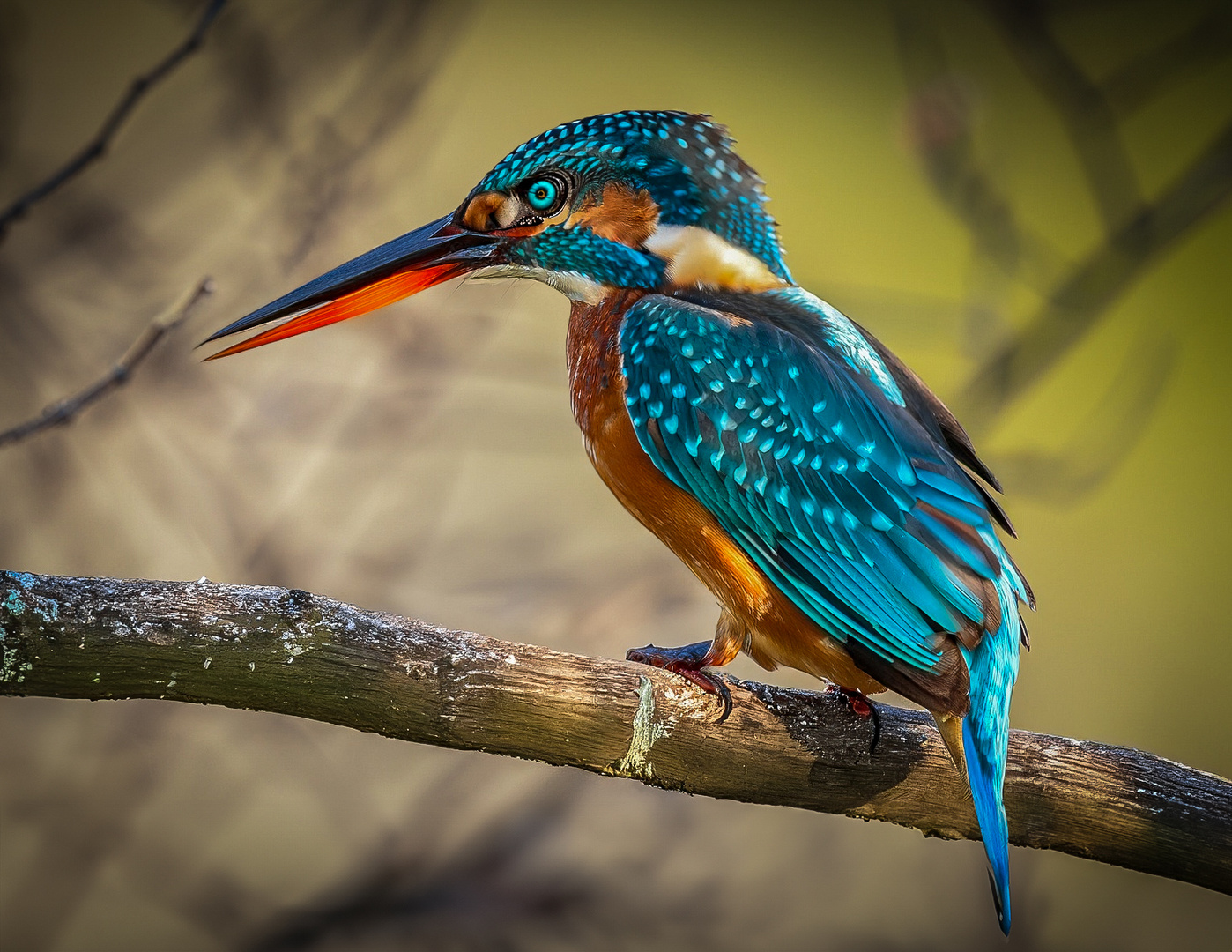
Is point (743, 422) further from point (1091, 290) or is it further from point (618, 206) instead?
point (1091, 290)

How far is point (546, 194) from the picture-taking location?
112cm

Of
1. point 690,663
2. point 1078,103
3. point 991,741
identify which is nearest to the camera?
point 991,741

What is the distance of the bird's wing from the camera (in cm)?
101

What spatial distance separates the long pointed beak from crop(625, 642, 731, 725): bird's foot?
464 mm

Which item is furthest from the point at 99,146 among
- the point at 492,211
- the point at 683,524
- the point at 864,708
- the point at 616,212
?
the point at 864,708

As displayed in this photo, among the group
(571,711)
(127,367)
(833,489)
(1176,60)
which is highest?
(1176,60)

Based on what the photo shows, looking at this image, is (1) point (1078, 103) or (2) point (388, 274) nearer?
(2) point (388, 274)

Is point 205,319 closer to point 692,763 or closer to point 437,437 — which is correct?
point 437,437

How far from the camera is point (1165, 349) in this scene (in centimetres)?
245

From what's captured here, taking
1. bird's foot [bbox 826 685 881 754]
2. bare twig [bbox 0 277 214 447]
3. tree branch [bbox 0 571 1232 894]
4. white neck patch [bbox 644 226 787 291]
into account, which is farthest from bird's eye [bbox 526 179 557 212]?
bird's foot [bbox 826 685 881 754]

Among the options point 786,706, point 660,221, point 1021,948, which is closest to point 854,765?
point 786,706

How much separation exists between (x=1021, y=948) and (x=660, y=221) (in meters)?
2.01

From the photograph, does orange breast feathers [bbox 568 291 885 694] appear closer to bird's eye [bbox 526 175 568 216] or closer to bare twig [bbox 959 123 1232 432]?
A: bird's eye [bbox 526 175 568 216]

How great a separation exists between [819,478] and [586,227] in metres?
0.36
